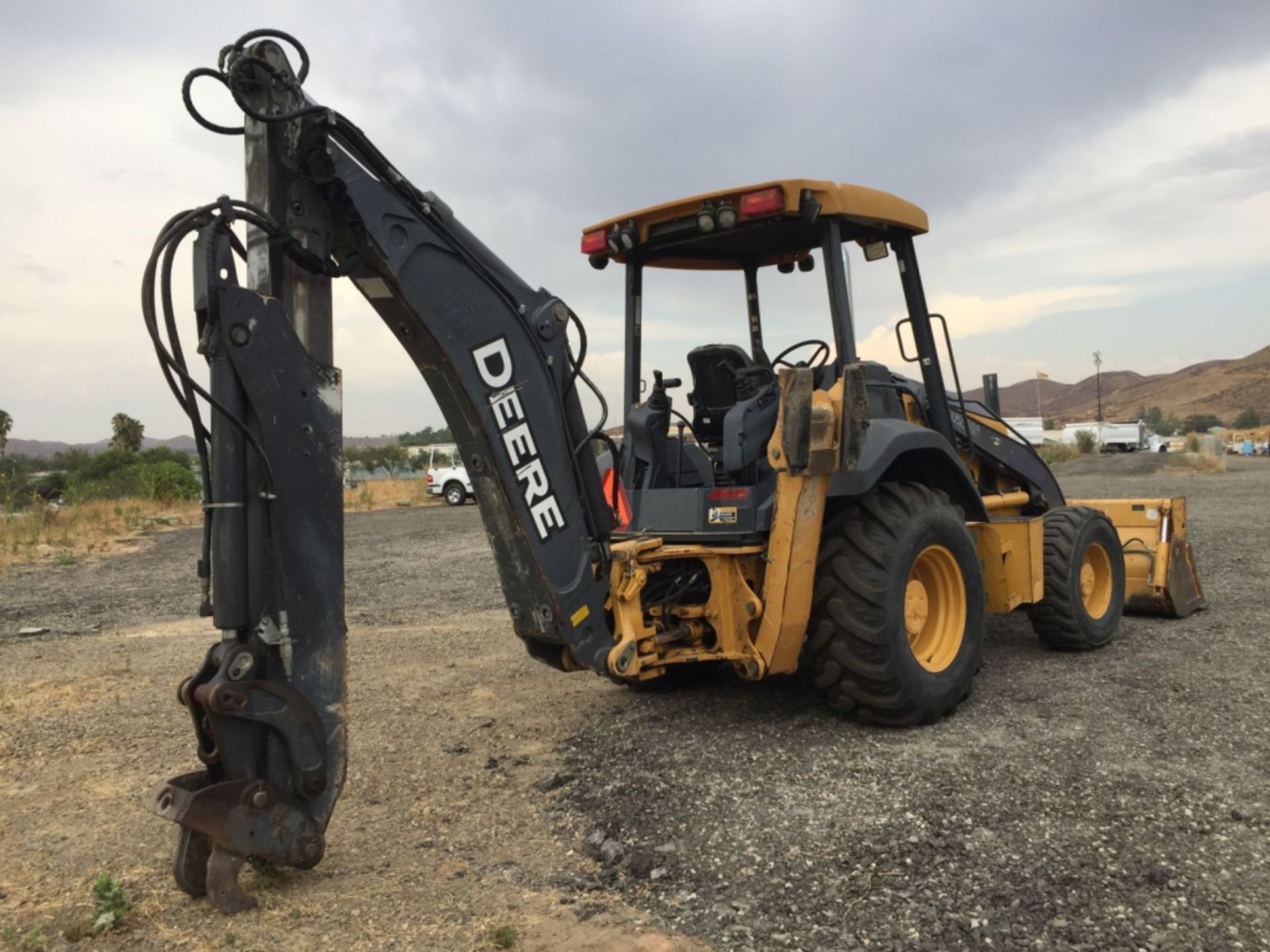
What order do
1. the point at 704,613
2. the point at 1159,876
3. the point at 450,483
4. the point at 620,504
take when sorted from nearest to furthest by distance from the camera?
the point at 1159,876 → the point at 704,613 → the point at 620,504 → the point at 450,483

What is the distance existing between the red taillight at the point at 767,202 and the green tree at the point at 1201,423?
9270cm

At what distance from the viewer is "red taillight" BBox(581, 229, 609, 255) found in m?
5.18

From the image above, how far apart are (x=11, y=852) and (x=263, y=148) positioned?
2657mm

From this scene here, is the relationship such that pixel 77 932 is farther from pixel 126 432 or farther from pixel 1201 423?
pixel 1201 423

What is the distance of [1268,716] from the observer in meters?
4.51

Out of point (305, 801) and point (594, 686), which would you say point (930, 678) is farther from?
point (305, 801)

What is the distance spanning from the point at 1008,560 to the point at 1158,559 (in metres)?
2.07

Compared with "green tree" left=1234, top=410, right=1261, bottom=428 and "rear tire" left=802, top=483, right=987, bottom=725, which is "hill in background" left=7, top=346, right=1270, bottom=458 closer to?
"green tree" left=1234, top=410, right=1261, bottom=428

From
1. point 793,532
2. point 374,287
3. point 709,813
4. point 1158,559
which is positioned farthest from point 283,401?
point 1158,559

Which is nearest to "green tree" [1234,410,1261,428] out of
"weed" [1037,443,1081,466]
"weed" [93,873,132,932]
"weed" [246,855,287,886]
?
"weed" [1037,443,1081,466]

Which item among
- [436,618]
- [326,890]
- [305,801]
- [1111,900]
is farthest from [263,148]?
[436,618]

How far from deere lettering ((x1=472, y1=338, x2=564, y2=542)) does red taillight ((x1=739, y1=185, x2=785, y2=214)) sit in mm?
1501

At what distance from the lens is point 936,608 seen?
496cm

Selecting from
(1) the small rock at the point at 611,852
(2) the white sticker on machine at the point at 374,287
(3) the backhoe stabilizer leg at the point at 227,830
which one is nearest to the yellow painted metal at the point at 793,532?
(1) the small rock at the point at 611,852
